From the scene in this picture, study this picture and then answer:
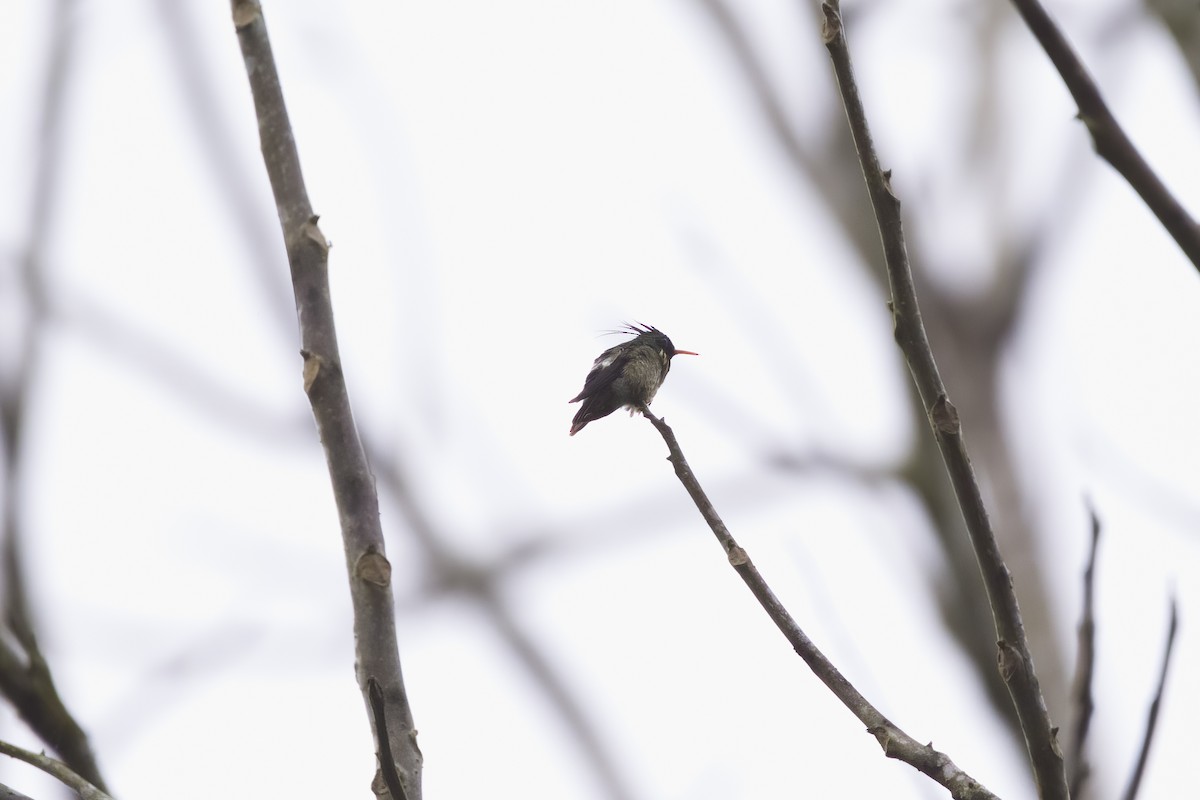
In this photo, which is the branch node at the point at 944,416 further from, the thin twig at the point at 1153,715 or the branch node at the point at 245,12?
the branch node at the point at 245,12

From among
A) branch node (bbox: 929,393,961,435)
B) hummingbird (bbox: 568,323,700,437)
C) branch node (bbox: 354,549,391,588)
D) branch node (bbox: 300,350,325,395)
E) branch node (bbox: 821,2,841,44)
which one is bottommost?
branch node (bbox: 354,549,391,588)

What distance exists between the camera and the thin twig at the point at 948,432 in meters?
1.59

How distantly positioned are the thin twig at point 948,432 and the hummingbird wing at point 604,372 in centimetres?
152

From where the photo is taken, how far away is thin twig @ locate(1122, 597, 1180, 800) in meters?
1.93

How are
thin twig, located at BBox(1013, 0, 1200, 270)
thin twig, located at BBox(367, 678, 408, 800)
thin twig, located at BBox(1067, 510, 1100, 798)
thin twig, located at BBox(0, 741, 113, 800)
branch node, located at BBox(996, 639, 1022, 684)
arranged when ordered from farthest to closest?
thin twig, located at BBox(1067, 510, 1100, 798)
branch node, located at BBox(996, 639, 1022, 684)
thin twig, located at BBox(0, 741, 113, 800)
thin twig, located at BBox(367, 678, 408, 800)
thin twig, located at BBox(1013, 0, 1200, 270)

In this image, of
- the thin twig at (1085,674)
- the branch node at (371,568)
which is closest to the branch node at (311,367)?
the branch node at (371,568)

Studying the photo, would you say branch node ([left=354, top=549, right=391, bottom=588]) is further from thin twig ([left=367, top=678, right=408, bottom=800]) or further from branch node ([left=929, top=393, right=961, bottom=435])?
branch node ([left=929, top=393, right=961, bottom=435])

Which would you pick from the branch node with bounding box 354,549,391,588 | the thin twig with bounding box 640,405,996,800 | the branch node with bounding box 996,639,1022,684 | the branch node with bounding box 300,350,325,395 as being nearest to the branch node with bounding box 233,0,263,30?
the branch node with bounding box 300,350,325,395

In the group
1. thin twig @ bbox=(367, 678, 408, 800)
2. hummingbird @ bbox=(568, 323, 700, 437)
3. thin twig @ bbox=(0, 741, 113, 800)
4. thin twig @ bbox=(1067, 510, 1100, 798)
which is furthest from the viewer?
hummingbird @ bbox=(568, 323, 700, 437)

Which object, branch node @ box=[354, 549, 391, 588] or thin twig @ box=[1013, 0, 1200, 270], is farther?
branch node @ box=[354, 549, 391, 588]

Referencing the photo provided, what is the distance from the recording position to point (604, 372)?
3166 millimetres

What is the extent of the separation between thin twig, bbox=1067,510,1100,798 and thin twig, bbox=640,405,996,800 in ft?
1.91

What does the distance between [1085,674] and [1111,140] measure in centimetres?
120

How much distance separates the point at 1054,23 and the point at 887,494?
4164 millimetres
